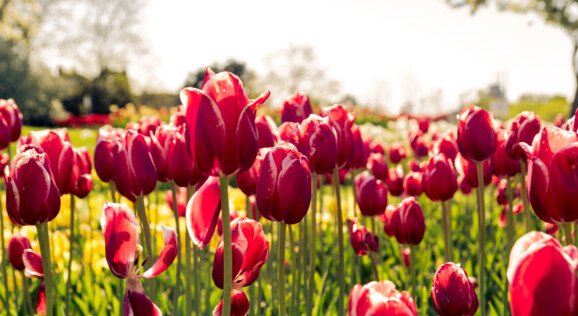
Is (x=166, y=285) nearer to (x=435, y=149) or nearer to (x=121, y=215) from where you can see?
(x=435, y=149)

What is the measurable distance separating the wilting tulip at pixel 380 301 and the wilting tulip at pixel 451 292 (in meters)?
0.48

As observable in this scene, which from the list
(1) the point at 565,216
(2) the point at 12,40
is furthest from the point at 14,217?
(2) the point at 12,40

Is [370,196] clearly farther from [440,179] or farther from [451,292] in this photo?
[451,292]

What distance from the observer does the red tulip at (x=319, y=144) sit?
1.54 m

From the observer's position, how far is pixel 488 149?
1.84 metres

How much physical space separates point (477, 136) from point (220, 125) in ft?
3.78

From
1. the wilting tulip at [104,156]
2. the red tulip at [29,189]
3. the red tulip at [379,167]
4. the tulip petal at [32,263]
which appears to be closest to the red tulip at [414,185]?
the red tulip at [379,167]

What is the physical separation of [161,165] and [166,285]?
1.67 m

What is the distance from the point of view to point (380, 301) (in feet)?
2.43

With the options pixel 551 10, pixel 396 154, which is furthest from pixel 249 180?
pixel 551 10

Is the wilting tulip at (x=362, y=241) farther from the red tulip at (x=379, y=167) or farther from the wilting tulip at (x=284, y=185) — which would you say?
the red tulip at (x=379, y=167)

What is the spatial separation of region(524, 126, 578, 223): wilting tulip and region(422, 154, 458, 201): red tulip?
1.11 m

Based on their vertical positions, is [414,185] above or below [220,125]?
below

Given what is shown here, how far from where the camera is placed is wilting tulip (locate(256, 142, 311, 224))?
111 cm
